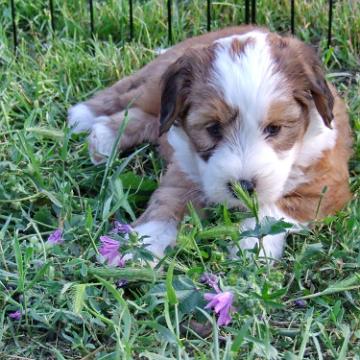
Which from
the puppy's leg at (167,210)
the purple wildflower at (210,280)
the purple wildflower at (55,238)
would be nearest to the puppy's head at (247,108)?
the puppy's leg at (167,210)

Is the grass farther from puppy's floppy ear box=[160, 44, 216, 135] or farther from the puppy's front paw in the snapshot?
puppy's floppy ear box=[160, 44, 216, 135]

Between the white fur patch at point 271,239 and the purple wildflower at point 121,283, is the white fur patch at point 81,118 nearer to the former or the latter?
the white fur patch at point 271,239

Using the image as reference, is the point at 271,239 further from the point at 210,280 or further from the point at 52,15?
the point at 52,15

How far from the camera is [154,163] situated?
4.52 meters

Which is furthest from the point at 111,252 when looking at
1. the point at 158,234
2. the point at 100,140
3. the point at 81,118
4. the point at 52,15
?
the point at 52,15

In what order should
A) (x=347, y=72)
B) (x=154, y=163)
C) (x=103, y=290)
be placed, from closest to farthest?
1. (x=103, y=290)
2. (x=154, y=163)
3. (x=347, y=72)

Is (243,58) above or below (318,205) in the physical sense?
above

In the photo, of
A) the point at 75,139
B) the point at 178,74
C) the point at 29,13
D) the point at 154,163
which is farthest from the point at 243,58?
the point at 29,13

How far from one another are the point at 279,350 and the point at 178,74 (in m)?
1.25

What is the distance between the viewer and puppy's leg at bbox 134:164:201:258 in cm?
386

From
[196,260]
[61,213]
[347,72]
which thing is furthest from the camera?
[347,72]

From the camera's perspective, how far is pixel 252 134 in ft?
11.7

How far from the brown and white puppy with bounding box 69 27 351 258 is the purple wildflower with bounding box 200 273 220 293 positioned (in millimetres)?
350

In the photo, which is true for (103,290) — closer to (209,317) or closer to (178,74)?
(209,317)
